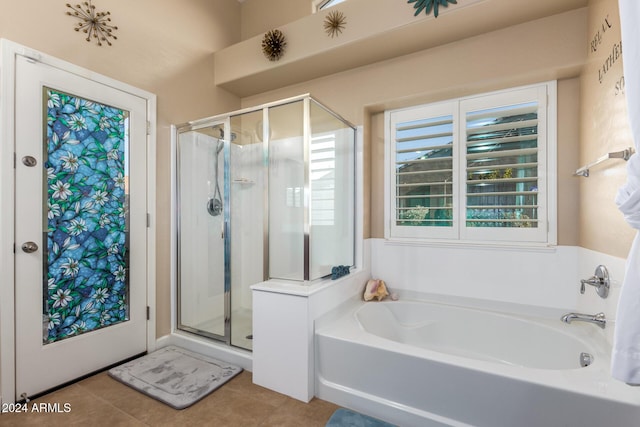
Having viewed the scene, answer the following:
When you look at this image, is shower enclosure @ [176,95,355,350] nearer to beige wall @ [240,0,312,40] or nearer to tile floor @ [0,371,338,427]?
tile floor @ [0,371,338,427]

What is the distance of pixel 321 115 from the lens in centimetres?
226

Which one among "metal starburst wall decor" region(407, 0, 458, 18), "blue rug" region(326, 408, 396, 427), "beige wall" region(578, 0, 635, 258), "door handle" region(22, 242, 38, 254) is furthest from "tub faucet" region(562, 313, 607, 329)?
"door handle" region(22, 242, 38, 254)

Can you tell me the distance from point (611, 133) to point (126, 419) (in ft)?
9.66

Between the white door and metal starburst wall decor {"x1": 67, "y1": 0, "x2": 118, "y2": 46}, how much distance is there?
13.4 inches

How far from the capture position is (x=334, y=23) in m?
2.34

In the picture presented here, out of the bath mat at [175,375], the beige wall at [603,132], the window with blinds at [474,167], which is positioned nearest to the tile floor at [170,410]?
the bath mat at [175,375]

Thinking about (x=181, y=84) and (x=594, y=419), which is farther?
(x=181, y=84)

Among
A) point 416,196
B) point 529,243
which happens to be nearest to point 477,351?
point 529,243

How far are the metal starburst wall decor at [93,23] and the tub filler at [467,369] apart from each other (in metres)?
2.56

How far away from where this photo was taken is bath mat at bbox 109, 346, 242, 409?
6.01ft

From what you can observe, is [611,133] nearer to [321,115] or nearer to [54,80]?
[321,115]

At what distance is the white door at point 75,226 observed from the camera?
179 cm

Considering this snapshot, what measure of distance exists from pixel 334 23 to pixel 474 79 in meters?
1.15

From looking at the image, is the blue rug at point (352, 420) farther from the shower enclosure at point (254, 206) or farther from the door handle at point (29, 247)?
the door handle at point (29, 247)
